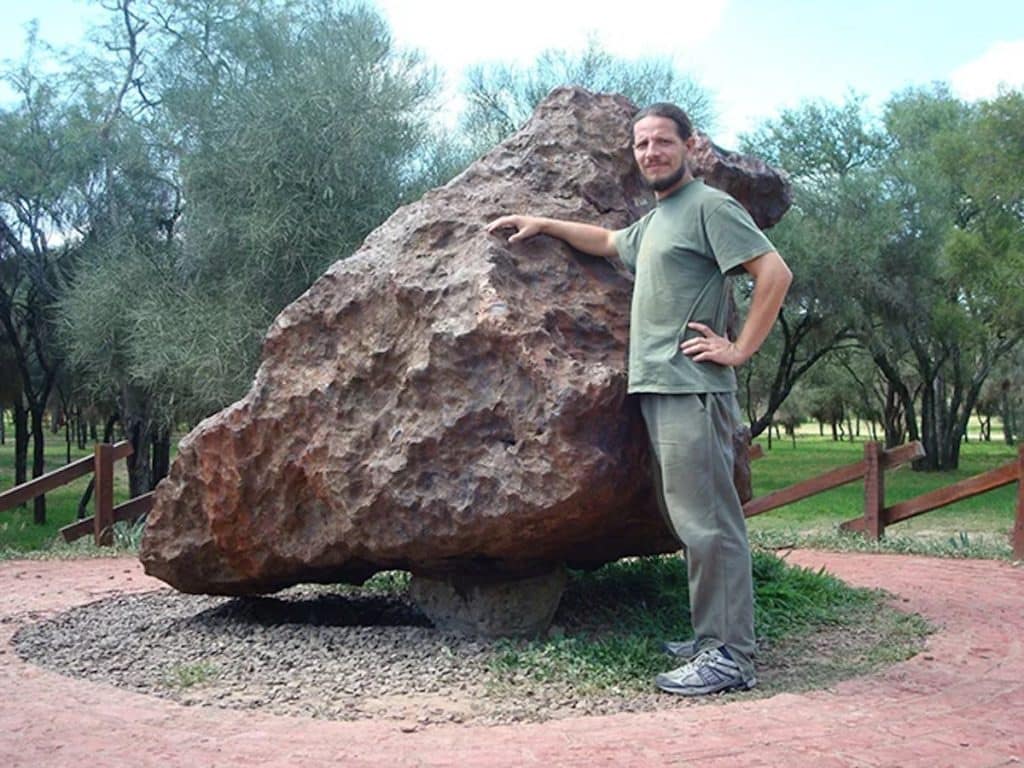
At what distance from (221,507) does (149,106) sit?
551 inches

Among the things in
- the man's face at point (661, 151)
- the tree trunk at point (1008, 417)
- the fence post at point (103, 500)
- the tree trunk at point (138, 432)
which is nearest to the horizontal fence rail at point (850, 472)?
the man's face at point (661, 151)

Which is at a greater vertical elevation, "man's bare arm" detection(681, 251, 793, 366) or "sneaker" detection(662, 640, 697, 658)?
"man's bare arm" detection(681, 251, 793, 366)

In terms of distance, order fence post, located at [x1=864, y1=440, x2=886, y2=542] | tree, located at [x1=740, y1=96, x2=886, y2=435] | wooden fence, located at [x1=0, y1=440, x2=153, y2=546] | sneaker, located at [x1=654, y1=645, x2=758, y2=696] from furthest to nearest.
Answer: tree, located at [x1=740, y1=96, x2=886, y2=435], wooden fence, located at [x1=0, y1=440, x2=153, y2=546], fence post, located at [x1=864, y1=440, x2=886, y2=542], sneaker, located at [x1=654, y1=645, x2=758, y2=696]

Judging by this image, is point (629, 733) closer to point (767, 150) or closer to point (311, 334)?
point (311, 334)

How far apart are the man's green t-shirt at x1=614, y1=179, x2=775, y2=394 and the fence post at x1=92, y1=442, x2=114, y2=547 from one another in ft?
26.5

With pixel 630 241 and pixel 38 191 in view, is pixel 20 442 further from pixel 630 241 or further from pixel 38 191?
pixel 630 241

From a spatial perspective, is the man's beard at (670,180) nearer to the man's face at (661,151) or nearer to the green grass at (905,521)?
the man's face at (661,151)

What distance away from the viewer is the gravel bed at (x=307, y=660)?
4754 millimetres

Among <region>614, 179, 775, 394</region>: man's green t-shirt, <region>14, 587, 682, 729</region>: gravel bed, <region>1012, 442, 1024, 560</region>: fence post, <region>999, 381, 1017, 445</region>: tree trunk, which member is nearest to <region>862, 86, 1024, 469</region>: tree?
<region>1012, 442, 1024, 560</region>: fence post

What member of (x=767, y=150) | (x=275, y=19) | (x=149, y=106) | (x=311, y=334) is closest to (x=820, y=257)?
(x=767, y=150)

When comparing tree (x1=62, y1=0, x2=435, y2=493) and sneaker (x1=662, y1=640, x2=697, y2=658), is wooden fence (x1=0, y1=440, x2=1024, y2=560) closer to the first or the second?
tree (x1=62, y1=0, x2=435, y2=493)

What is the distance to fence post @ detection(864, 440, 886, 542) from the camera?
1094 cm

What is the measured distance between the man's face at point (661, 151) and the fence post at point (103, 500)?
8.14m

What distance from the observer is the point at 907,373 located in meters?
36.8
